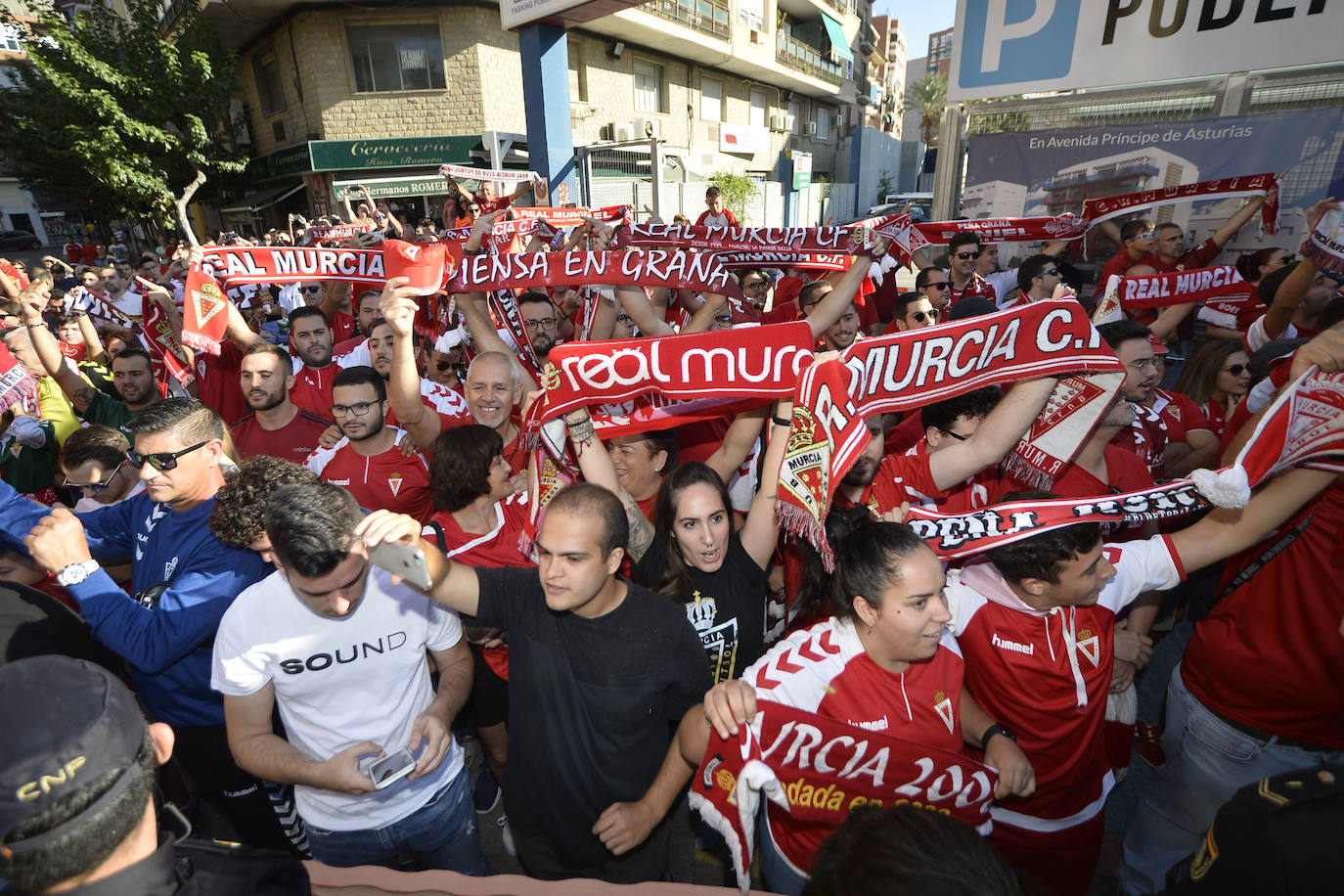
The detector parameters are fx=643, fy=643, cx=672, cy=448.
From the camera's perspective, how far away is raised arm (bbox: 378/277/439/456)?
3.46m

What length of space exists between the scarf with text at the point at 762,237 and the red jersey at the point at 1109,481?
225cm

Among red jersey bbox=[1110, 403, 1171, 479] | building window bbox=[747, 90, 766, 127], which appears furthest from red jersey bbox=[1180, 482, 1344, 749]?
building window bbox=[747, 90, 766, 127]

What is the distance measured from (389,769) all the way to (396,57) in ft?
78.5

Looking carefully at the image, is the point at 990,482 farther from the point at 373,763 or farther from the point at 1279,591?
the point at 373,763

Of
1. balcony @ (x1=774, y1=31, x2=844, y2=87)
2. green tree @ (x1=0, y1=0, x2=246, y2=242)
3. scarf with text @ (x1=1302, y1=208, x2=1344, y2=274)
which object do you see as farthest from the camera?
balcony @ (x1=774, y1=31, x2=844, y2=87)

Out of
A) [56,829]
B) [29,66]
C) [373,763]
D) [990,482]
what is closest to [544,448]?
[373,763]

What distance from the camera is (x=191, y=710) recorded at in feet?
8.61

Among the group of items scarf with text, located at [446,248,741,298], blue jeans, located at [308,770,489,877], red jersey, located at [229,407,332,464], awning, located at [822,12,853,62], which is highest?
awning, located at [822,12,853,62]

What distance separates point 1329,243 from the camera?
396cm

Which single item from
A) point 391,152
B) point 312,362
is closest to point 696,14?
point 391,152

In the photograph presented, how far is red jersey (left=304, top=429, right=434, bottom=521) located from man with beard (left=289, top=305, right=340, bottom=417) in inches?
47.5

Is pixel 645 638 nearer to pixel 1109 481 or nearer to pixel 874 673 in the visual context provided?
pixel 874 673

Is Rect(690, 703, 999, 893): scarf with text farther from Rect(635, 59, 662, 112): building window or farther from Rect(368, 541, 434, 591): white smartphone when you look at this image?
Rect(635, 59, 662, 112): building window

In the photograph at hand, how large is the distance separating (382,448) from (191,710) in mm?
1689
